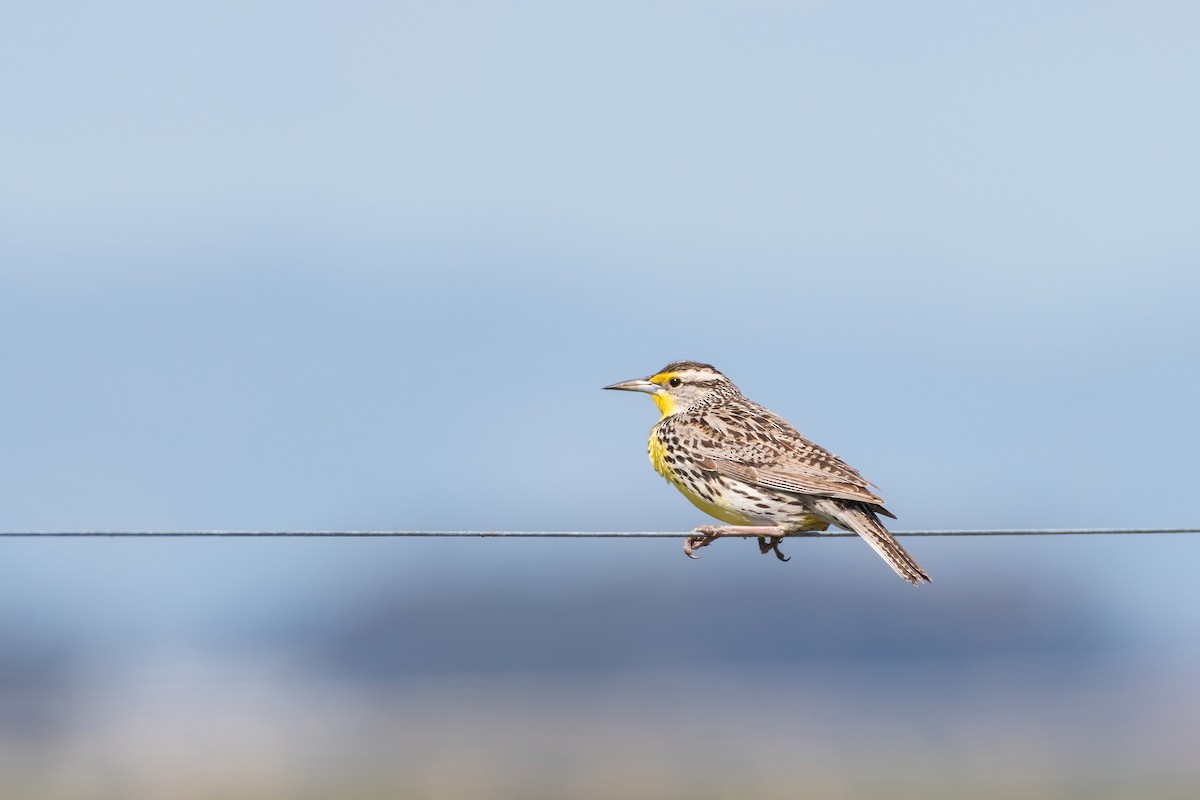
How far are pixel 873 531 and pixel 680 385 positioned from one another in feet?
8.25

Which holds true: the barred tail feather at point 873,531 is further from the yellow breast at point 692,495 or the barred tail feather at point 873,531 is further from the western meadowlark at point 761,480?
the yellow breast at point 692,495

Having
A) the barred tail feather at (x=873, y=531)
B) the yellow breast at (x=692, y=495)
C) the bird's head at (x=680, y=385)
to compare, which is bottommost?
the barred tail feather at (x=873, y=531)

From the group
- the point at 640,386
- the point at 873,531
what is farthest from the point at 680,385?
the point at 873,531

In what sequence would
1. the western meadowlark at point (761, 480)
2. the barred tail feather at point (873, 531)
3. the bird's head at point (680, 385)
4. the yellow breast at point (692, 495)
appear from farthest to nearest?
the bird's head at point (680, 385) → the yellow breast at point (692, 495) → the western meadowlark at point (761, 480) → the barred tail feather at point (873, 531)

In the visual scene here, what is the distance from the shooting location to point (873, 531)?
511 inches

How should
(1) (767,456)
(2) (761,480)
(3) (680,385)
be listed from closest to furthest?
(2) (761,480), (1) (767,456), (3) (680,385)

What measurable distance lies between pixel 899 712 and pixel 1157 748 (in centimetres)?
2889

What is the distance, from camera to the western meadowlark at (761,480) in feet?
42.8

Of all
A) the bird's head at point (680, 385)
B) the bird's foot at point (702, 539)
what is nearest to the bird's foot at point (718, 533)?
the bird's foot at point (702, 539)

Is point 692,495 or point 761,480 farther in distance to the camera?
point 692,495

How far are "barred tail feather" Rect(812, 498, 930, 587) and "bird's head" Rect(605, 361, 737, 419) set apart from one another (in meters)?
1.93

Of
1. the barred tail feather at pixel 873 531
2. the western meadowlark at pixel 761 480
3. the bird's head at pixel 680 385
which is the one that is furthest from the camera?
the bird's head at pixel 680 385

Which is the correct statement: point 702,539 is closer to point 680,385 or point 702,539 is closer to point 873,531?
point 873,531

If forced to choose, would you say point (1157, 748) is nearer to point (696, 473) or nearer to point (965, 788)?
point (965, 788)
